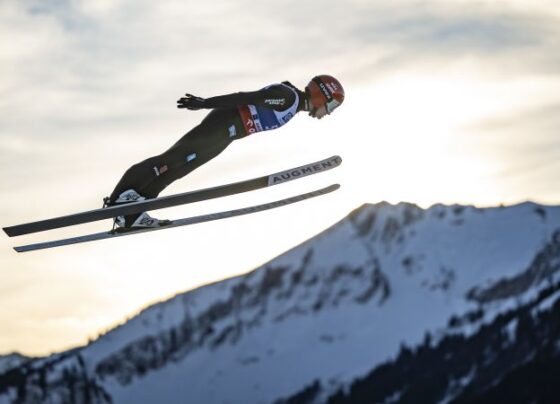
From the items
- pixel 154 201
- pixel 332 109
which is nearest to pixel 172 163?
pixel 154 201

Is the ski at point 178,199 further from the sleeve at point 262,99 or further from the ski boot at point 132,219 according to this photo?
the sleeve at point 262,99

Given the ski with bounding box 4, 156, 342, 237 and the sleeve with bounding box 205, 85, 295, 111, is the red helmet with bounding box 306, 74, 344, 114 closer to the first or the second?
the sleeve with bounding box 205, 85, 295, 111

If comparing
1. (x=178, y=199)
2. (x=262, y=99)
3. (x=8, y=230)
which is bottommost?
(x=178, y=199)

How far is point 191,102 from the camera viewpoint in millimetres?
15602

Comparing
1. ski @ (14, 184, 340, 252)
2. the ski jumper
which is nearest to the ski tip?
ski @ (14, 184, 340, 252)

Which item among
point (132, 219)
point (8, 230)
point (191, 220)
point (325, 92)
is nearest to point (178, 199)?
point (132, 219)

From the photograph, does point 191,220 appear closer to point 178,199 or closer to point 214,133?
point 178,199

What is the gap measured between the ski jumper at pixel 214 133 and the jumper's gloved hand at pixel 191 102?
67 cm

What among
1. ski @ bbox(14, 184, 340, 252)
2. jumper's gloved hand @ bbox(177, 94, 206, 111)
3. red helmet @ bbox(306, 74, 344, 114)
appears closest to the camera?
jumper's gloved hand @ bbox(177, 94, 206, 111)

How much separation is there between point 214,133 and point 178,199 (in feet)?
4.05

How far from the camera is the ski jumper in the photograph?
16562mm

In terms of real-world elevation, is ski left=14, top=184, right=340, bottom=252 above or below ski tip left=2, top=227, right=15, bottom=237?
below

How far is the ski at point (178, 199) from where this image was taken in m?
16.5

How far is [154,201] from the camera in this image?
1658 centimetres
